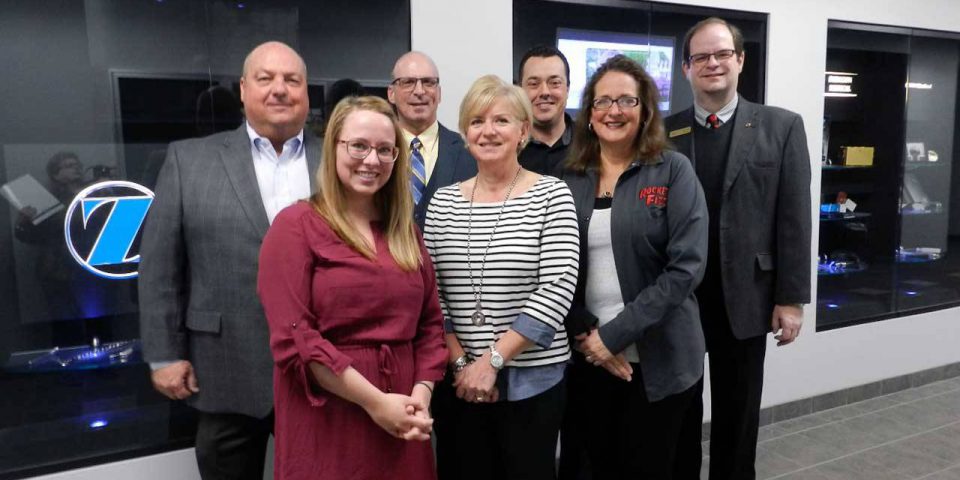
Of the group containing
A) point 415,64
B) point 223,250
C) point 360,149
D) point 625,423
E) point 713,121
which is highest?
point 415,64

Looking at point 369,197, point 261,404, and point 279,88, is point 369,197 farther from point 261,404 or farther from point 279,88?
point 261,404

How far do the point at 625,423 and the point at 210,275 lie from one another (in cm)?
139

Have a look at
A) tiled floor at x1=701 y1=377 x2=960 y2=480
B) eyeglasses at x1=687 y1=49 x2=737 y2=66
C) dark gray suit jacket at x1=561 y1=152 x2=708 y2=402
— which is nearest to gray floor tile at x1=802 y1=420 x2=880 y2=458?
tiled floor at x1=701 y1=377 x2=960 y2=480

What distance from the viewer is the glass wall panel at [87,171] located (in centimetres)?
260

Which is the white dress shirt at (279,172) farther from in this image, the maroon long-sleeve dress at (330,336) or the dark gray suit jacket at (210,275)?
the maroon long-sleeve dress at (330,336)

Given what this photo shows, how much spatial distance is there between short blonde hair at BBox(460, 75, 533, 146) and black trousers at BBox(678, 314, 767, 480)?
1.31 metres

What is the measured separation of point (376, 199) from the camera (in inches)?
75.7

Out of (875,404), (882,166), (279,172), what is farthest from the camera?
(882,166)

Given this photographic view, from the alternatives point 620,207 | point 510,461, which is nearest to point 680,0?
point 620,207

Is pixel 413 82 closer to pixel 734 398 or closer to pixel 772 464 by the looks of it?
pixel 734 398

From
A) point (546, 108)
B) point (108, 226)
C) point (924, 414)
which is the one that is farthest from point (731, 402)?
point (108, 226)

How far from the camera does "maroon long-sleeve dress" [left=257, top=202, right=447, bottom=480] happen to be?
171 cm

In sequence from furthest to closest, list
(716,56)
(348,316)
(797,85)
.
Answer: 1. (797,85)
2. (716,56)
3. (348,316)

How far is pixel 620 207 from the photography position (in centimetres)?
220
